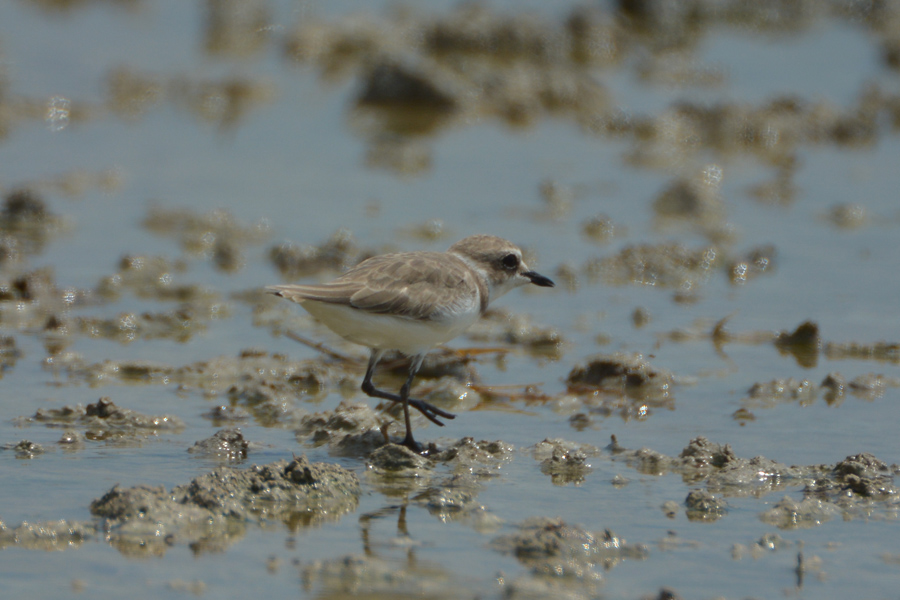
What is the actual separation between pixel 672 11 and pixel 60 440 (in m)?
14.0

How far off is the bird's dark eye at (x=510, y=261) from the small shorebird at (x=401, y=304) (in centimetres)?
32

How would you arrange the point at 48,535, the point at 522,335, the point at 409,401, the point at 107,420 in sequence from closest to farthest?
the point at 48,535 → the point at 107,420 → the point at 409,401 → the point at 522,335

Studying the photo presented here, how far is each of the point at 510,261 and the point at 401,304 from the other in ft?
3.65

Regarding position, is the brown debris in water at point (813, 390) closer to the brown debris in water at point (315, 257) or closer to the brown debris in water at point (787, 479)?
the brown debris in water at point (787, 479)

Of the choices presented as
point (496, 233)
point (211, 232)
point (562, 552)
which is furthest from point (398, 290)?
point (496, 233)

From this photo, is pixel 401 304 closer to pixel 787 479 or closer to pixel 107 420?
pixel 107 420

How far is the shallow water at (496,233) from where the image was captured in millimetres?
4430

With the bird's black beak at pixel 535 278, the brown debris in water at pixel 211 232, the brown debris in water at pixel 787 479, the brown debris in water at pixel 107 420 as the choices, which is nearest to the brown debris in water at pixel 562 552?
the brown debris in water at pixel 787 479

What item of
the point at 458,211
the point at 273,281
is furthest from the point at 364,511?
the point at 458,211

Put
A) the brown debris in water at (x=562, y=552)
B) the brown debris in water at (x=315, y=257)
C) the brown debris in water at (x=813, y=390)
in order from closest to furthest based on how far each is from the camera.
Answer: the brown debris in water at (x=562, y=552), the brown debris in water at (x=813, y=390), the brown debris in water at (x=315, y=257)

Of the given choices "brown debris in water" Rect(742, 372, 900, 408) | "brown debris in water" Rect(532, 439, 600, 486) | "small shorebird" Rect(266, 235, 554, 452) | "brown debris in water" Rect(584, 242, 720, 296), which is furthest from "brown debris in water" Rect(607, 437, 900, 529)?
"brown debris in water" Rect(584, 242, 720, 296)

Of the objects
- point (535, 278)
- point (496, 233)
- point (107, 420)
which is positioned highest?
point (496, 233)

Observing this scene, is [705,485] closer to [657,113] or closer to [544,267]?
[544,267]

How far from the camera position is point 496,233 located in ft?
33.6
